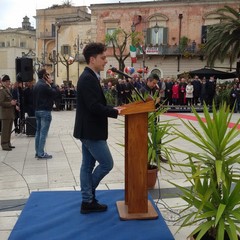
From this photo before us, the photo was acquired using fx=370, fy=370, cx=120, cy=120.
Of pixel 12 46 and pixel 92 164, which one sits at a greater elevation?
pixel 12 46

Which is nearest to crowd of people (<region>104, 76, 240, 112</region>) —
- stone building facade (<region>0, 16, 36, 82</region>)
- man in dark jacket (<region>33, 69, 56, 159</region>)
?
man in dark jacket (<region>33, 69, 56, 159</region>)

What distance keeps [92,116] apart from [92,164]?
1.94 feet

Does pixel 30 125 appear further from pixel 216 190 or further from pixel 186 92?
pixel 186 92

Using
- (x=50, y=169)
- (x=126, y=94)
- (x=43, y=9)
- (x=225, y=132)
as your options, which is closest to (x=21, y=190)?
(x=50, y=169)

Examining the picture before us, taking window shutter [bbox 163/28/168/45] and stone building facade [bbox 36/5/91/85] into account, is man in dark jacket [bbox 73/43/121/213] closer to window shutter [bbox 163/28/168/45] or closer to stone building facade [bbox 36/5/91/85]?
window shutter [bbox 163/28/168/45]

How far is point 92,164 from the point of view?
163 inches

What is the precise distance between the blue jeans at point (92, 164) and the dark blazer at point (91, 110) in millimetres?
96

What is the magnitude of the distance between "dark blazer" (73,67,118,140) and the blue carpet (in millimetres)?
890

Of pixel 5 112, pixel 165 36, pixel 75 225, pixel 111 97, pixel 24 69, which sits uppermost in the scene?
pixel 165 36

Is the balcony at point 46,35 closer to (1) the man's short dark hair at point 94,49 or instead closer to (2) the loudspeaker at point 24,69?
(2) the loudspeaker at point 24,69

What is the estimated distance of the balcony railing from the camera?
112 feet

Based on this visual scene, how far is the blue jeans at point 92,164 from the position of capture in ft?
12.8

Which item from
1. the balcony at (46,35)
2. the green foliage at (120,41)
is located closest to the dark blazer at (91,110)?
the green foliage at (120,41)

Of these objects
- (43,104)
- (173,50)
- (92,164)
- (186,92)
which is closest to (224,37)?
(186,92)
